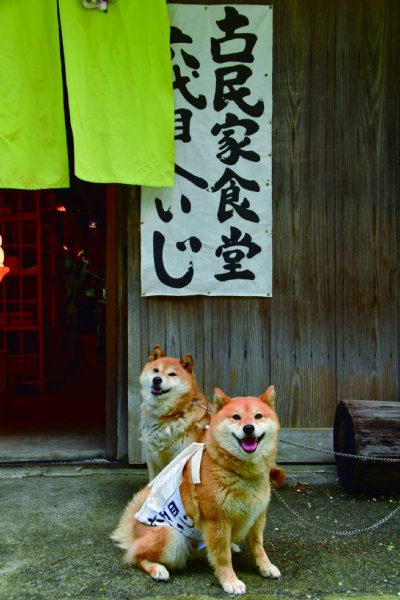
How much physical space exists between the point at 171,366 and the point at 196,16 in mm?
3505

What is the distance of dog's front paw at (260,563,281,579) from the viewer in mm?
3234

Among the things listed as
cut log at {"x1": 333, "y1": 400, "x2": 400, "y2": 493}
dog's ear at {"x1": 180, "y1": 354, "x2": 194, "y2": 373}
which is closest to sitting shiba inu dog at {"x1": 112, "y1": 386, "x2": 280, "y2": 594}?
dog's ear at {"x1": 180, "y1": 354, "x2": 194, "y2": 373}

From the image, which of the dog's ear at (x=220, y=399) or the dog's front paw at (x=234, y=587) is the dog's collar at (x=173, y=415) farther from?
the dog's front paw at (x=234, y=587)

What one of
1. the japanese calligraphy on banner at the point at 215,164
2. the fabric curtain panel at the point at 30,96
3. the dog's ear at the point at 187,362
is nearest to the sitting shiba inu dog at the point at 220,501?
the dog's ear at the point at 187,362

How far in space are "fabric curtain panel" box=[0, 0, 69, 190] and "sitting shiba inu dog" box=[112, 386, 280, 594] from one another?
2910 millimetres

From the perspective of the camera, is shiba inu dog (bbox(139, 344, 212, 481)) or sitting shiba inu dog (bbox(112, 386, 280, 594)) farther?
shiba inu dog (bbox(139, 344, 212, 481))

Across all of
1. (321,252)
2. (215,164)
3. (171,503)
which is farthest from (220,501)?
(215,164)

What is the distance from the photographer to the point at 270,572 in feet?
10.6

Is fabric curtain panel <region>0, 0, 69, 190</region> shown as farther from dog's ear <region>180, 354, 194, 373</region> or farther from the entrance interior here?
the entrance interior

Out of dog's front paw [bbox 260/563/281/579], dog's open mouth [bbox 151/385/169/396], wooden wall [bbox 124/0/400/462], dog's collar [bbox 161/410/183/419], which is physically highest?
wooden wall [bbox 124/0/400/462]

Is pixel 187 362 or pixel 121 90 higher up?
pixel 121 90

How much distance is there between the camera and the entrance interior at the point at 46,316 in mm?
7941

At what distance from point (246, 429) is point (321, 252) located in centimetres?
292

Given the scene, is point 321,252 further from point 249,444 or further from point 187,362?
point 249,444
